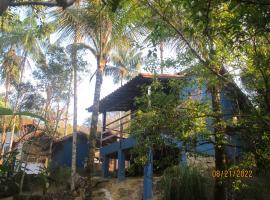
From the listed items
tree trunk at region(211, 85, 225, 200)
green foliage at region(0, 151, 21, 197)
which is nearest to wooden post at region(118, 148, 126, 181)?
tree trunk at region(211, 85, 225, 200)

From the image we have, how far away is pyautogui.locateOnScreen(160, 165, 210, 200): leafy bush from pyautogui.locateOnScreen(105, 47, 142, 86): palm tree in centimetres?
1183

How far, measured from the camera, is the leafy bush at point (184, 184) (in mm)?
10328

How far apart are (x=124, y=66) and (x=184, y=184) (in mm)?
13851

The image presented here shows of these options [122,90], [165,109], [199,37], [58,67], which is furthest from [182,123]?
[58,67]

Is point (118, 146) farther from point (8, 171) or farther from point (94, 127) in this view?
point (8, 171)

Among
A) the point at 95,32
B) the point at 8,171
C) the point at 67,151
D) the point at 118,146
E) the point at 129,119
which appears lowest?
the point at 8,171

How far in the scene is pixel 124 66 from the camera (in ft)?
76.7

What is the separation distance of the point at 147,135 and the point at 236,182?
2.32 metres

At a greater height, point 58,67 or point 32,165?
point 58,67

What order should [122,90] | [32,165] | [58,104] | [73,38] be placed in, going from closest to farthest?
[122,90]
[73,38]
[58,104]
[32,165]

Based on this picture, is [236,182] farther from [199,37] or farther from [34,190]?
[34,190]

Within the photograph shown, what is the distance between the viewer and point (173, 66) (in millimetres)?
8352
